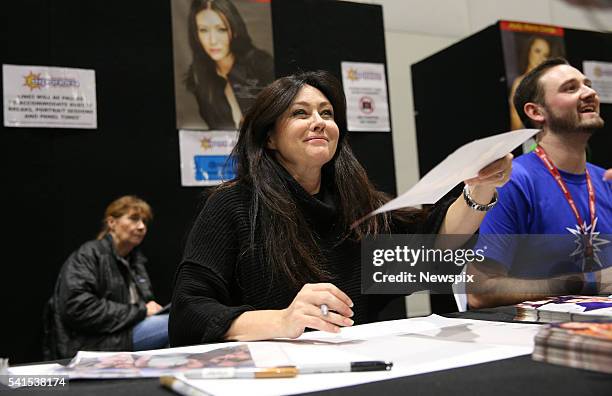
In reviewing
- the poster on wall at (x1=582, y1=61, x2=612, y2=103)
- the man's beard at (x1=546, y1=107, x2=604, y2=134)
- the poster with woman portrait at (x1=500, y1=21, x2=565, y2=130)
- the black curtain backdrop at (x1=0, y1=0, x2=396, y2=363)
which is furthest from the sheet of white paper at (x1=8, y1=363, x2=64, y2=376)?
the poster on wall at (x1=582, y1=61, x2=612, y2=103)

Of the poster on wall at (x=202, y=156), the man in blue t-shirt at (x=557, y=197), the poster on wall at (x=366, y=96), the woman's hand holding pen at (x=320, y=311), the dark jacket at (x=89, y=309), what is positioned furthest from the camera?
the poster on wall at (x=366, y=96)

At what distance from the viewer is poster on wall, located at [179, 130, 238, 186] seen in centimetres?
364

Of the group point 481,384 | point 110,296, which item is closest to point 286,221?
point 481,384

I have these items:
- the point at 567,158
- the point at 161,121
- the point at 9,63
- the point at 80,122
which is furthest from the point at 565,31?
the point at 9,63

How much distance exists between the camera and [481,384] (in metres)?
0.69

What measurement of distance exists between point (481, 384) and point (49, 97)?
10.4ft

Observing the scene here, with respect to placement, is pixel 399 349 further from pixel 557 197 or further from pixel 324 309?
pixel 557 197

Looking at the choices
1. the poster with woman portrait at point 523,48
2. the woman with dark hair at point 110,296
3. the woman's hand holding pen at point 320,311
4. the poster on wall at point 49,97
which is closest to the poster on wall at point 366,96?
the poster with woman portrait at point 523,48

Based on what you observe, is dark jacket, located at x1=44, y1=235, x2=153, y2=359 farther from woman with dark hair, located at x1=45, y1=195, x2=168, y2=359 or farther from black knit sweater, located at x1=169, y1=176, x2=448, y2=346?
black knit sweater, located at x1=169, y1=176, x2=448, y2=346

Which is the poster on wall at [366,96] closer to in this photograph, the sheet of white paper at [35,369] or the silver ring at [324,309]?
the silver ring at [324,309]

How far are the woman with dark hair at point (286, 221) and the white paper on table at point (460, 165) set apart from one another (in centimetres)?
25

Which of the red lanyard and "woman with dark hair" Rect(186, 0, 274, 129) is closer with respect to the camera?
the red lanyard

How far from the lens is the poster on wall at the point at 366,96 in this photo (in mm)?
4070

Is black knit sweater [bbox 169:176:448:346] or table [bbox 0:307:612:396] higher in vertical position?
black knit sweater [bbox 169:176:448:346]
